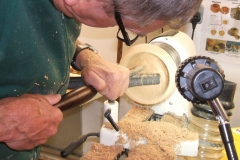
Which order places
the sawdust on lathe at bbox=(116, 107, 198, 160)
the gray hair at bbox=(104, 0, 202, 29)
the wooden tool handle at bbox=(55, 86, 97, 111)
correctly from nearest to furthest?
the gray hair at bbox=(104, 0, 202, 29) < the wooden tool handle at bbox=(55, 86, 97, 111) < the sawdust on lathe at bbox=(116, 107, 198, 160)

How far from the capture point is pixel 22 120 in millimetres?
664

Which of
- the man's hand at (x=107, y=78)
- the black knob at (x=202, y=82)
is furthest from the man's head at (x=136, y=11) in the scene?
the man's hand at (x=107, y=78)

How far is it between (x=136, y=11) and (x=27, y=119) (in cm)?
32

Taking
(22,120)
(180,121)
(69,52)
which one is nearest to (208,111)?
(180,121)

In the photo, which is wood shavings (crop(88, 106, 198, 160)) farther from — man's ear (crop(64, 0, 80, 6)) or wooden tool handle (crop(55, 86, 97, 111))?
man's ear (crop(64, 0, 80, 6))

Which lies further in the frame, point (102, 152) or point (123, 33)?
point (102, 152)

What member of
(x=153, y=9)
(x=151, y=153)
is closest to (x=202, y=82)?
(x=153, y=9)

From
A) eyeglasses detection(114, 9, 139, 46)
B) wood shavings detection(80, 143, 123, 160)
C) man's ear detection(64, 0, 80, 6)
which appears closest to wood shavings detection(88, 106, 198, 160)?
wood shavings detection(80, 143, 123, 160)

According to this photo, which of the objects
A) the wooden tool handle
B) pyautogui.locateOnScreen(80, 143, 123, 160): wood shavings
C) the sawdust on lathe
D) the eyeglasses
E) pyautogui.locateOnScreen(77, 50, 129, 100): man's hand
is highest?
the eyeglasses

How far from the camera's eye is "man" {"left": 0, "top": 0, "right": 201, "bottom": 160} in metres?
0.64

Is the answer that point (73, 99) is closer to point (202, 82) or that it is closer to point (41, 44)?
point (41, 44)

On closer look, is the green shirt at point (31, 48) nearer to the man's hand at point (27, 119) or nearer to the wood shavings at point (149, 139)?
the man's hand at point (27, 119)

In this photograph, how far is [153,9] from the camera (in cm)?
62

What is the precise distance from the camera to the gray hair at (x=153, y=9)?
612 millimetres
